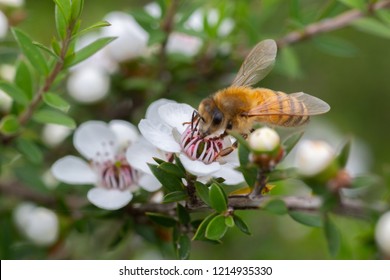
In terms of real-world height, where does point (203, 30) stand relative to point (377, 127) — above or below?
below

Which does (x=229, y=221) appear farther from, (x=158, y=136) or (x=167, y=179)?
(x=158, y=136)

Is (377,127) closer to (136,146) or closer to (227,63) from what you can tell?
(227,63)

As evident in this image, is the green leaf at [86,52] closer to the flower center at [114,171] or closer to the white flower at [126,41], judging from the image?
the flower center at [114,171]

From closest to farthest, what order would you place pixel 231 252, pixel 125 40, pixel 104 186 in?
pixel 104 186 < pixel 125 40 < pixel 231 252

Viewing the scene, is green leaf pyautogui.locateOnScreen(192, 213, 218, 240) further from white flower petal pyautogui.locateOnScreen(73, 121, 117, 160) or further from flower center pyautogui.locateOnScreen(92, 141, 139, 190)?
white flower petal pyautogui.locateOnScreen(73, 121, 117, 160)

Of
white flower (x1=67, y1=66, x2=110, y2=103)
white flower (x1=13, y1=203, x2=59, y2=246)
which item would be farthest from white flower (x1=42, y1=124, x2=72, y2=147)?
white flower (x1=13, y1=203, x2=59, y2=246)
